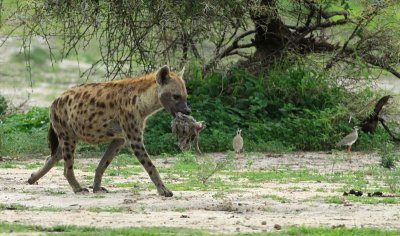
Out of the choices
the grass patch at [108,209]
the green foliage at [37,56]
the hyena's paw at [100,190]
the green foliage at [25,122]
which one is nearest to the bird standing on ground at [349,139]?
the hyena's paw at [100,190]

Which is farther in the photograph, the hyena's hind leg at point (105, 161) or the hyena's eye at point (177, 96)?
the hyena's hind leg at point (105, 161)

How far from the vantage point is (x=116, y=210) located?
309 inches

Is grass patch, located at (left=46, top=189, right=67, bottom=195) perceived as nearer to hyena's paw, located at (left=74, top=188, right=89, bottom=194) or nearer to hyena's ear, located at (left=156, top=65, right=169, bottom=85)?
hyena's paw, located at (left=74, top=188, right=89, bottom=194)

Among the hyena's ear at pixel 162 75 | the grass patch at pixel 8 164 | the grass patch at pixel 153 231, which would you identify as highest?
the hyena's ear at pixel 162 75

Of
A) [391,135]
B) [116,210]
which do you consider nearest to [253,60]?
[391,135]

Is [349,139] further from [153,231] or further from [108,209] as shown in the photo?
[153,231]

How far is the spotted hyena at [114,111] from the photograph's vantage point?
29.6 ft

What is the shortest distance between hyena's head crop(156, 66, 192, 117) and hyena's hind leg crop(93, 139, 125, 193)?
0.65 meters

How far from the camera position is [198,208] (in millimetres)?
8016

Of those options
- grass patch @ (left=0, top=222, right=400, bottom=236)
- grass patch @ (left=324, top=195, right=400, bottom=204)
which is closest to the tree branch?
grass patch @ (left=324, top=195, right=400, bottom=204)

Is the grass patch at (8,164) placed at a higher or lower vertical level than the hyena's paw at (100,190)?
lower

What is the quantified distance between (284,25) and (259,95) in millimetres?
1038

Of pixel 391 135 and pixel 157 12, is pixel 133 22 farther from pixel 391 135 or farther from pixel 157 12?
pixel 391 135

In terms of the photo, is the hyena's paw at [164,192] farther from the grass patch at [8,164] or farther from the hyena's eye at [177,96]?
the grass patch at [8,164]
